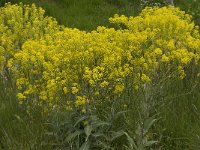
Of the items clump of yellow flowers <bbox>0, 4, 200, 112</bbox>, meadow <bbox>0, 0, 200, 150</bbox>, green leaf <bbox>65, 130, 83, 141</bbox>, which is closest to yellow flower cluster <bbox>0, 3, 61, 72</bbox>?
meadow <bbox>0, 0, 200, 150</bbox>

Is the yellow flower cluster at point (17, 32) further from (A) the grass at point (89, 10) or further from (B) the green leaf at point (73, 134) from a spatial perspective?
(A) the grass at point (89, 10)

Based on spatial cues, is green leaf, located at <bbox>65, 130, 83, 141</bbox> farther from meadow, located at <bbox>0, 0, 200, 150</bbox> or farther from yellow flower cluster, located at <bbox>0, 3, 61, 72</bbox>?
yellow flower cluster, located at <bbox>0, 3, 61, 72</bbox>

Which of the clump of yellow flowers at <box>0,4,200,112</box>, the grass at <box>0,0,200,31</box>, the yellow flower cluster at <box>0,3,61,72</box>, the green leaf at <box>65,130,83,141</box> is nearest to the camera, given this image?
the green leaf at <box>65,130,83,141</box>

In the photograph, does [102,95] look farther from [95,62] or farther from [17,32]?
[17,32]

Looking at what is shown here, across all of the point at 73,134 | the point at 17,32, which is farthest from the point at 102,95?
the point at 17,32

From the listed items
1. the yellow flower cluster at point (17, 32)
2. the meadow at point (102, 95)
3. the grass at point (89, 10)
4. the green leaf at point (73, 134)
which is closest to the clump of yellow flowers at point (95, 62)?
the meadow at point (102, 95)

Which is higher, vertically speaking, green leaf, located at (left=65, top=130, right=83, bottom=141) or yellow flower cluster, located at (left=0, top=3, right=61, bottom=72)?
yellow flower cluster, located at (left=0, top=3, right=61, bottom=72)

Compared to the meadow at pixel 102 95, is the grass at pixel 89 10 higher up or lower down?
lower down

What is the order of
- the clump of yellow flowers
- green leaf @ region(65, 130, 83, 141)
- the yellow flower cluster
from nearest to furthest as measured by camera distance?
green leaf @ region(65, 130, 83, 141)
the clump of yellow flowers
the yellow flower cluster

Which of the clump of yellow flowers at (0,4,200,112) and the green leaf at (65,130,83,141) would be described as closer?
the green leaf at (65,130,83,141)

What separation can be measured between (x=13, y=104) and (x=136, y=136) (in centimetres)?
175

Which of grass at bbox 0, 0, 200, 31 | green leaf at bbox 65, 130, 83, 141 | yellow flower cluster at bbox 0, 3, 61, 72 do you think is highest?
yellow flower cluster at bbox 0, 3, 61, 72

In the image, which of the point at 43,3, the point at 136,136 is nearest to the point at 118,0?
the point at 43,3

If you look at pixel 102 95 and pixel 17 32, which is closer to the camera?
pixel 102 95
